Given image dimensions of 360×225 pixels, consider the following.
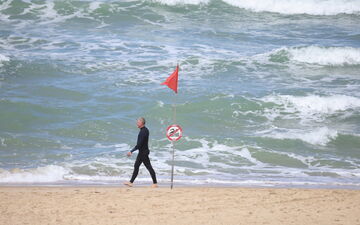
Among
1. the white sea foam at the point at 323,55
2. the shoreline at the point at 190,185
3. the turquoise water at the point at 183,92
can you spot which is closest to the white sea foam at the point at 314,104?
the turquoise water at the point at 183,92

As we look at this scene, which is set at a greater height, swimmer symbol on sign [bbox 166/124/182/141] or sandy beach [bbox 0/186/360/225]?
swimmer symbol on sign [bbox 166/124/182/141]

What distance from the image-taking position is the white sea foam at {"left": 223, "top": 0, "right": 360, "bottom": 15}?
30.7 meters

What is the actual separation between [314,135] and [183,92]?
4.92 m

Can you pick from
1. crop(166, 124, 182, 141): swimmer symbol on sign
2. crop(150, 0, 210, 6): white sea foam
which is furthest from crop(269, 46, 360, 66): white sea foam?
crop(166, 124, 182, 141): swimmer symbol on sign

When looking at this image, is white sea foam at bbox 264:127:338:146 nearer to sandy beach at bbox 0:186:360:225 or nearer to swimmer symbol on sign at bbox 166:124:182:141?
sandy beach at bbox 0:186:360:225

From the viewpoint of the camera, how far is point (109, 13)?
2731 centimetres

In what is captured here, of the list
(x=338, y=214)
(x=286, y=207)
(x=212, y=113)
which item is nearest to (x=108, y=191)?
(x=286, y=207)

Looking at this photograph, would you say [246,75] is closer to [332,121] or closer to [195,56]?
[195,56]

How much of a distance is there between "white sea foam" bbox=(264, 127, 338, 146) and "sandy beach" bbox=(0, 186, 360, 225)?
14.1 ft

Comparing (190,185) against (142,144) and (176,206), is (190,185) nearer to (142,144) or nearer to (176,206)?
(142,144)

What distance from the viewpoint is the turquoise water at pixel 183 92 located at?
13.1 meters

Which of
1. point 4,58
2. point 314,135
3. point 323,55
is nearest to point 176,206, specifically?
point 314,135

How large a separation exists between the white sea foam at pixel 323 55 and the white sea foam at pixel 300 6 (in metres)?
7.48

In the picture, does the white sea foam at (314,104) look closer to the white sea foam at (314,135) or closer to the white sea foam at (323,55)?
the white sea foam at (314,135)
